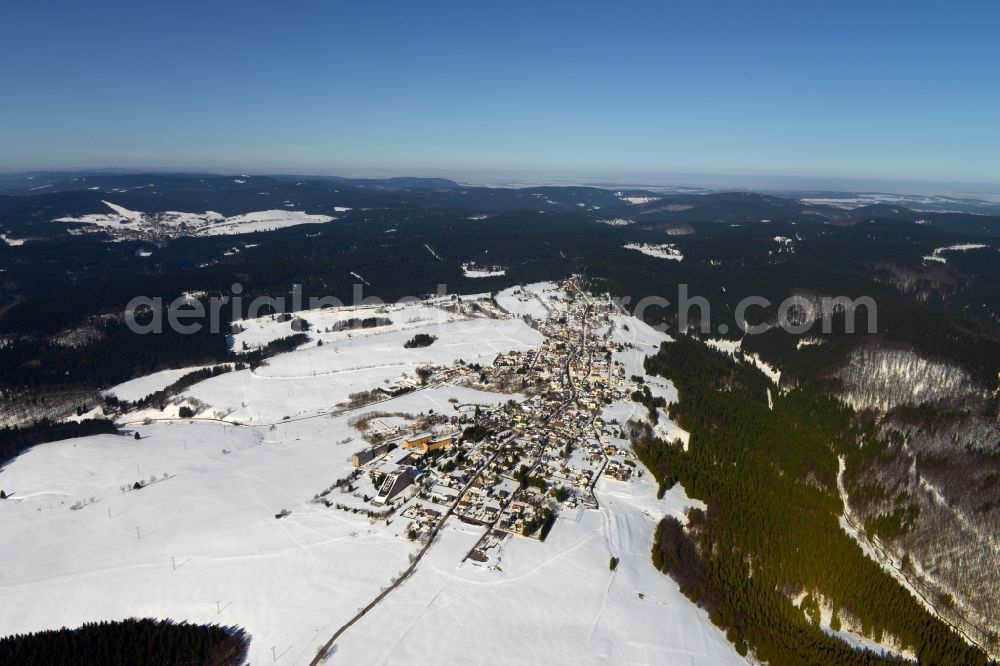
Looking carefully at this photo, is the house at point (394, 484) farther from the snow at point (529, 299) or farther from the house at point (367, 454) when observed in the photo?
the snow at point (529, 299)

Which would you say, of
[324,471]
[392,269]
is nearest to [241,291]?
[392,269]

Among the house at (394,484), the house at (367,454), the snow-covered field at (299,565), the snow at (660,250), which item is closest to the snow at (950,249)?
the snow at (660,250)

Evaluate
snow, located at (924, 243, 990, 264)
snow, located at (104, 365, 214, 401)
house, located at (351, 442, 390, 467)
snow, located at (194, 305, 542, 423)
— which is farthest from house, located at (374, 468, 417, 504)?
snow, located at (924, 243, 990, 264)

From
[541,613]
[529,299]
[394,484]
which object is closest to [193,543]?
[394,484]

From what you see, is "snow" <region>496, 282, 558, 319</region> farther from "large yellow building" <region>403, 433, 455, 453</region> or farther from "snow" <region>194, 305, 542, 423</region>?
"large yellow building" <region>403, 433, 455, 453</region>

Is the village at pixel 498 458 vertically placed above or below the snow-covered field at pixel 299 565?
above

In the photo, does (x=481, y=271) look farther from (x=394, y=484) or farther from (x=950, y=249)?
(x=950, y=249)

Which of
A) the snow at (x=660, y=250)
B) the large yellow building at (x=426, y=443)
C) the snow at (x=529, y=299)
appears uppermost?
the snow at (x=660, y=250)
